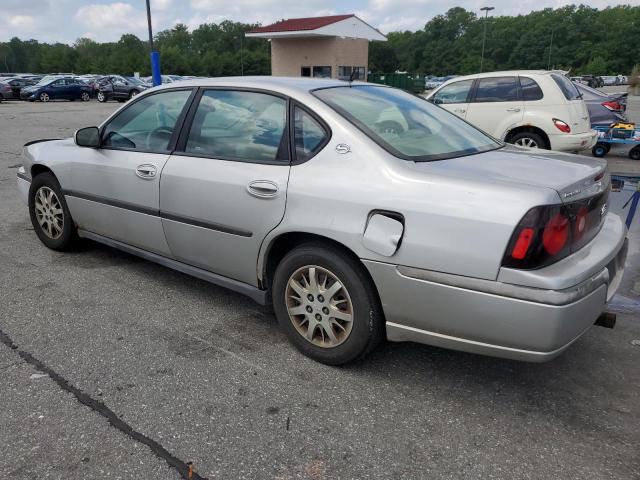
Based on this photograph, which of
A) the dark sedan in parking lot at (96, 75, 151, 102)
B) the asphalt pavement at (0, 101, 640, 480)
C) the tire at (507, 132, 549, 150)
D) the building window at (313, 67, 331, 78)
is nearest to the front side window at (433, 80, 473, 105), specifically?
the tire at (507, 132, 549, 150)

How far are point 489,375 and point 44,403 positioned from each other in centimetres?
230

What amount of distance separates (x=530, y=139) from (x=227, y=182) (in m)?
7.05

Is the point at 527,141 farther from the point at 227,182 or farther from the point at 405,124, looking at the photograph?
the point at 227,182

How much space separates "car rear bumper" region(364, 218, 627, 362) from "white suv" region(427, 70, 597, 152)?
6.58m

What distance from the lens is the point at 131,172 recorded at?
12.4 ft

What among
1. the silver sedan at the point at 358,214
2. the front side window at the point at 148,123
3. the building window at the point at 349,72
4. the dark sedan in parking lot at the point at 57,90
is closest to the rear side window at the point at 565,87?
the silver sedan at the point at 358,214

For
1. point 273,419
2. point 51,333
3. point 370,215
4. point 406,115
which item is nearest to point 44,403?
point 51,333

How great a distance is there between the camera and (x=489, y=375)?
296cm

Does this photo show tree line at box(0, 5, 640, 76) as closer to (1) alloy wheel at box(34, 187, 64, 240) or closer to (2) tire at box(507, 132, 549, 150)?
(2) tire at box(507, 132, 549, 150)

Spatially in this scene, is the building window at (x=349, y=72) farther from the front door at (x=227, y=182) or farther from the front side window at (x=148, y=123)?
the front door at (x=227, y=182)

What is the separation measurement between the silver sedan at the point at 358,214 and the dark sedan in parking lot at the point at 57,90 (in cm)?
3119

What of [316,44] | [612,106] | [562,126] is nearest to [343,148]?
[562,126]

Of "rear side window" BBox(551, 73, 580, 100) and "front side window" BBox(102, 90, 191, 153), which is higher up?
"rear side window" BBox(551, 73, 580, 100)

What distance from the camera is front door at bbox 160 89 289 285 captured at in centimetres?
306
